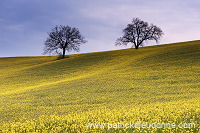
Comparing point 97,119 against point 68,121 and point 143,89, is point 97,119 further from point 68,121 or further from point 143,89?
point 143,89

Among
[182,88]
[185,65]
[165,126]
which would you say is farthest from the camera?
[185,65]

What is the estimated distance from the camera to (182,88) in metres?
20.2

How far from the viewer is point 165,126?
7871 millimetres

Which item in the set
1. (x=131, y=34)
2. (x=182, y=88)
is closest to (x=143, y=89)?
(x=182, y=88)

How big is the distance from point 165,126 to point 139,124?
2.79 ft

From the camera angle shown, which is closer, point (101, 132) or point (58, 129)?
point (101, 132)

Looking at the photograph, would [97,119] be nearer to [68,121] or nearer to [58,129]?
[68,121]

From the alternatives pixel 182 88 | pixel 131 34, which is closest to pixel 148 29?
pixel 131 34

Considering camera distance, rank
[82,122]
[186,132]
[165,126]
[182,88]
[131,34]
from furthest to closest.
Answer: [131,34], [182,88], [82,122], [165,126], [186,132]

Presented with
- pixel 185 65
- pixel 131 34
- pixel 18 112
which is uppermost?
pixel 131 34

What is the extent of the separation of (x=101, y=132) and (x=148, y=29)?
6404 cm

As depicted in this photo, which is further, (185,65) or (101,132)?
(185,65)

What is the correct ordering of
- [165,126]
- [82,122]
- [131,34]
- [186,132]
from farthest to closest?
[131,34]
[82,122]
[165,126]
[186,132]

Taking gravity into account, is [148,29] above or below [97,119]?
above
